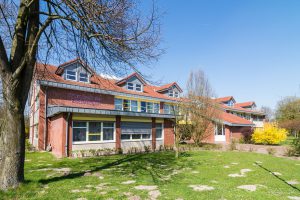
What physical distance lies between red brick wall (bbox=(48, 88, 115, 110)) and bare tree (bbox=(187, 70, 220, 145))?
856 cm

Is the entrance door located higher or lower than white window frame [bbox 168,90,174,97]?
lower

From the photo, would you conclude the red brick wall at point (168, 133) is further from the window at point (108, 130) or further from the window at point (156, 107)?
the window at point (108, 130)

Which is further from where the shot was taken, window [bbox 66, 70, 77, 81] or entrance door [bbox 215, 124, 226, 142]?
entrance door [bbox 215, 124, 226, 142]

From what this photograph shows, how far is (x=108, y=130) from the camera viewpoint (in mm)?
19250

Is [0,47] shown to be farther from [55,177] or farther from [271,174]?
[271,174]

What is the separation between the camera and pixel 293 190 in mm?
6586

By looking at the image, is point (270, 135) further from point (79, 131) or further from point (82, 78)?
point (82, 78)

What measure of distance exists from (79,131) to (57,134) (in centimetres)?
164

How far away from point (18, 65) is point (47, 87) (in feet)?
44.2

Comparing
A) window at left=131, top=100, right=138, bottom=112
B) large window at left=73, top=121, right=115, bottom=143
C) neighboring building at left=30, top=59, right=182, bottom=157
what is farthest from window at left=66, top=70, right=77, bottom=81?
window at left=131, top=100, right=138, bottom=112

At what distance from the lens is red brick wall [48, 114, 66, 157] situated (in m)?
15.7

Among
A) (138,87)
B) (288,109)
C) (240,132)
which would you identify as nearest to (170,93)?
(138,87)

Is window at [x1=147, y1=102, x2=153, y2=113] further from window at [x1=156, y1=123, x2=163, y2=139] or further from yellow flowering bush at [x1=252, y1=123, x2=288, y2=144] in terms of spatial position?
yellow flowering bush at [x1=252, y1=123, x2=288, y2=144]

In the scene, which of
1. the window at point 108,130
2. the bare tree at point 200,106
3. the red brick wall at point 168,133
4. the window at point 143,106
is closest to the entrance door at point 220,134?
the bare tree at point 200,106
